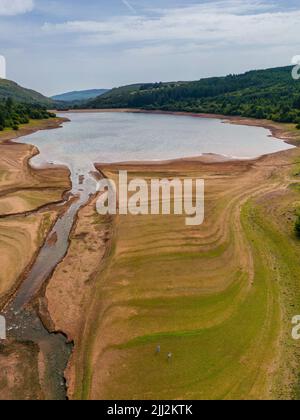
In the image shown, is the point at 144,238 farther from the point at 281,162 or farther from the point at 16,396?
the point at 281,162

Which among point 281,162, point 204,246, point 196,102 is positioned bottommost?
point 204,246

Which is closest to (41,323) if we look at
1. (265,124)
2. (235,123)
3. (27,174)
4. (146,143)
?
(27,174)

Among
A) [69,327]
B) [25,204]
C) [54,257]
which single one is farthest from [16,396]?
[25,204]

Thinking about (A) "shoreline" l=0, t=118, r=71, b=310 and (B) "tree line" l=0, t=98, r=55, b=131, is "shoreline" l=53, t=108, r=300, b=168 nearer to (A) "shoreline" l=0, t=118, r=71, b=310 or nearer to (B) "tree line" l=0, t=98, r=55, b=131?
(A) "shoreline" l=0, t=118, r=71, b=310

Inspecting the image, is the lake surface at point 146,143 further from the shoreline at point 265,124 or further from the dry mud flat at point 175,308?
the dry mud flat at point 175,308

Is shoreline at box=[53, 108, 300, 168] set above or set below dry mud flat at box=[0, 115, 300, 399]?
above

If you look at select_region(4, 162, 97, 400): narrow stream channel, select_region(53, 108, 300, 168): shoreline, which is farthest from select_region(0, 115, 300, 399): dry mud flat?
select_region(53, 108, 300, 168): shoreline
